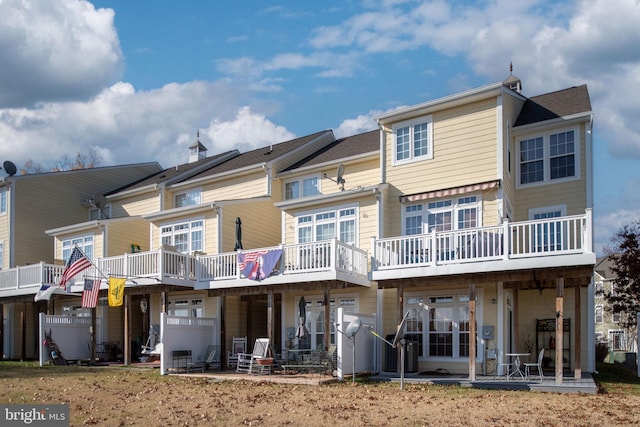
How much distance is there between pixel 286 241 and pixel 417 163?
17.7 ft

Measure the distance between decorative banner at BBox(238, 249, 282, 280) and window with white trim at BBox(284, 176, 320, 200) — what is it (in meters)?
5.53

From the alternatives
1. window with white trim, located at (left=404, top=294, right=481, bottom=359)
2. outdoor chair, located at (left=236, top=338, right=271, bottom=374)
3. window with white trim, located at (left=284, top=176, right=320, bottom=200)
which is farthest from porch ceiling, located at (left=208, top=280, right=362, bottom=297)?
window with white trim, located at (left=284, top=176, right=320, bottom=200)

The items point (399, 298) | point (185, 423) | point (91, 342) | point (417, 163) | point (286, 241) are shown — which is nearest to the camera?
point (185, 423)

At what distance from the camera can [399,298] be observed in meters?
19.3

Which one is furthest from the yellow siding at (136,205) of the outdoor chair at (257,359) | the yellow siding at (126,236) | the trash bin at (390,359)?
the trash bin at (390,359)

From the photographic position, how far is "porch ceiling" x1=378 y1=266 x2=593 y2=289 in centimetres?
1684

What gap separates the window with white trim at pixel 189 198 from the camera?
2980 centimetres

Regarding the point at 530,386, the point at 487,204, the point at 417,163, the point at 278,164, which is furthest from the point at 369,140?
the point at 530,386

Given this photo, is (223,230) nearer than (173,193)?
Yes

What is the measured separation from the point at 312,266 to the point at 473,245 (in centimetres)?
472

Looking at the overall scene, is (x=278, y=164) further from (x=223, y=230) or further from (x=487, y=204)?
(x=487, y=204)

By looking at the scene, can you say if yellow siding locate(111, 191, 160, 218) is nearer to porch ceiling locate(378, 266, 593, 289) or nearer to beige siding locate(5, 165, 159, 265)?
beige siding locate(5, 165, 159, 265)

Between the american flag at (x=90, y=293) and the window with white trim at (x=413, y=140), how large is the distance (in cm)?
1130

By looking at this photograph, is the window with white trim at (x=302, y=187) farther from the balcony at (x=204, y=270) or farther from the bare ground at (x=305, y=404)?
the bare ground at (x=305, y=404)
